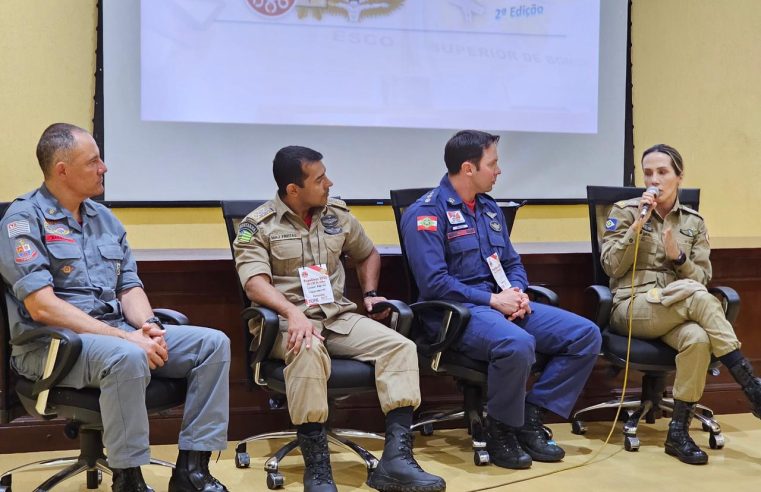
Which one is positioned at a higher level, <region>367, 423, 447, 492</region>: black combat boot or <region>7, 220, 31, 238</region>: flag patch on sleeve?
<region>7, 220, 31, 238</region>: flag patch on sleeve

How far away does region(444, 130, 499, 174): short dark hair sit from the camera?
12.1ft

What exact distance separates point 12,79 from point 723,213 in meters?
4.23

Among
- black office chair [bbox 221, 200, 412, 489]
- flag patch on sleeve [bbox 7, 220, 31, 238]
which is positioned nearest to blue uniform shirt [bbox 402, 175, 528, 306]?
black office chair [bbox 221, 200, 412, 489]

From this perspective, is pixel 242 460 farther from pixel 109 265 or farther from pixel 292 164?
pixel 292 164

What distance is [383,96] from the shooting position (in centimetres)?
491

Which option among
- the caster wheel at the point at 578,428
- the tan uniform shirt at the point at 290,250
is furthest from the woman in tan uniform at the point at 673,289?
the tan uniform shirt at the point at 290,250

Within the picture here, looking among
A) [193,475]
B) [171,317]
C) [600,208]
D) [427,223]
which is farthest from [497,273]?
[193,475]

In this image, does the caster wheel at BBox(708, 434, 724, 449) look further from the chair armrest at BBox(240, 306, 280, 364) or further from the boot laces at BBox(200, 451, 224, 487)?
the boot laces at BBox(200, 451, 224, 487)

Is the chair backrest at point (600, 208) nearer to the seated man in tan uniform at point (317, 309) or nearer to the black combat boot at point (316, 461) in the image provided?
the seated man in tan uniform at point (317, 309)

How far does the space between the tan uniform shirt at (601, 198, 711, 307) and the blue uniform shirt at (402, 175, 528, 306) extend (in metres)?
0.42

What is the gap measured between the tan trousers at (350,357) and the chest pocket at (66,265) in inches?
29.1

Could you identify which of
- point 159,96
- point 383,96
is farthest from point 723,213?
point 159,96

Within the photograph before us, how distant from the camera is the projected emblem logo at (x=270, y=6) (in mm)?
4684

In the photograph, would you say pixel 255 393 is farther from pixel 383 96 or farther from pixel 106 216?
pixel 383 96
